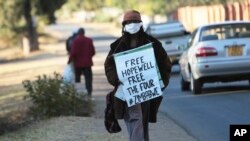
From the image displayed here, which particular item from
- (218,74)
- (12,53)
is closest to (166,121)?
(218,74)

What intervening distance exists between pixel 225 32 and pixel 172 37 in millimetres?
9496

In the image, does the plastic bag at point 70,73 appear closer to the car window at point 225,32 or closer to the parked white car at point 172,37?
the car window at point 225,32

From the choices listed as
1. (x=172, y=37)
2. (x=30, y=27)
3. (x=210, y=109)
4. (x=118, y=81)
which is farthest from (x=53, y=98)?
(x=30, y=27)

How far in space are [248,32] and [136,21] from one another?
9643 millimetres

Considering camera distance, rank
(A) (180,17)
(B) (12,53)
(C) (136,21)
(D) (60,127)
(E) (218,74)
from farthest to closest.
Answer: (A) (180,17) < (B) (12,53) < (E) (218,74) < (D) (60,127) < (C) (136,21)

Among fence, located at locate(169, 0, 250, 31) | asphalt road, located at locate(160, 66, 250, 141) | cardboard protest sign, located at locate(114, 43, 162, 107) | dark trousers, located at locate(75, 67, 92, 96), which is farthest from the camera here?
fence, located at locate(169, 0, 250, 31)

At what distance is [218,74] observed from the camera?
1688 centimetres

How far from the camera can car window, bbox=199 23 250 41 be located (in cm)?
1717

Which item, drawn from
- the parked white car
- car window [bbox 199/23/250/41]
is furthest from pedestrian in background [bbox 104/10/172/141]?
the parked white car

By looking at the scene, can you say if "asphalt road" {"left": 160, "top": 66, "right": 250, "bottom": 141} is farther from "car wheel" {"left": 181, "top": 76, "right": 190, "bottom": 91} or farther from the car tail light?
the car tail light

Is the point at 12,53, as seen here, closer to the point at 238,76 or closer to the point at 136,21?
the point at 238,76

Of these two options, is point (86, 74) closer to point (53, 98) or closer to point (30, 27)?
point (53, 98)

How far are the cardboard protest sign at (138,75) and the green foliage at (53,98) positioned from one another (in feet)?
19.4

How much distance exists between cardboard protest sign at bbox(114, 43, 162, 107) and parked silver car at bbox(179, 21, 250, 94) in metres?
8.45
